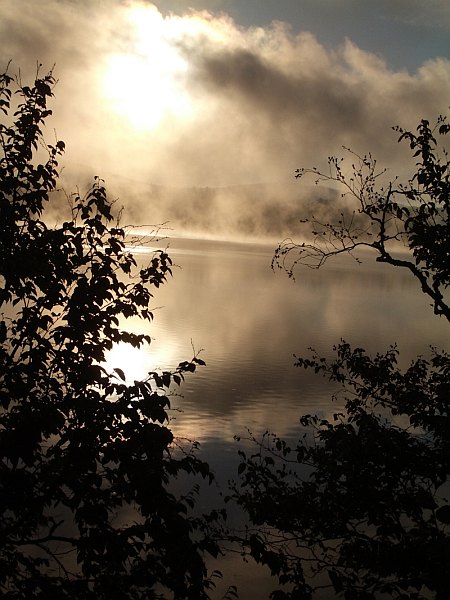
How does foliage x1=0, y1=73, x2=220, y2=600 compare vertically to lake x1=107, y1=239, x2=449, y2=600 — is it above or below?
above

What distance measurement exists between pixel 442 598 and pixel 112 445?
412cm

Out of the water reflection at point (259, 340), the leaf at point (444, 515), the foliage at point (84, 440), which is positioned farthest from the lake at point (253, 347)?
the leaf at point (444, 515)

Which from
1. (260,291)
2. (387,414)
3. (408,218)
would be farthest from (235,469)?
(260,291)

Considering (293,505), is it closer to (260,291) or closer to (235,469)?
(235,469)

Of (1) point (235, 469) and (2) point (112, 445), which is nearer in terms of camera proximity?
(2) point (112, 445)

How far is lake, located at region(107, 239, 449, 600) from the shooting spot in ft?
94.8

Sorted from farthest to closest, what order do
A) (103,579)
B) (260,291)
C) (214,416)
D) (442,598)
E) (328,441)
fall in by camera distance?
(260,291)
(214,416)
(328,441)
(442,598)
(103,579)

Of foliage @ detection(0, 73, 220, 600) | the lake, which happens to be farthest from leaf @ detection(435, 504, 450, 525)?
the lake

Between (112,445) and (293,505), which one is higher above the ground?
(112,445)

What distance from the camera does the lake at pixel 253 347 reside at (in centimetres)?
2889

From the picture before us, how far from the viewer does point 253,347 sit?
58844mm

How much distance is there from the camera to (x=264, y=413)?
33.1m

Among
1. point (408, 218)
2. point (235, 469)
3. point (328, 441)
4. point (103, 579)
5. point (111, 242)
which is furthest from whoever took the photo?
point (235, 469)

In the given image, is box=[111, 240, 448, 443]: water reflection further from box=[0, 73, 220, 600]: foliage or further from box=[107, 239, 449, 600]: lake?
box=[0, 73, 220, 600]: foliage
